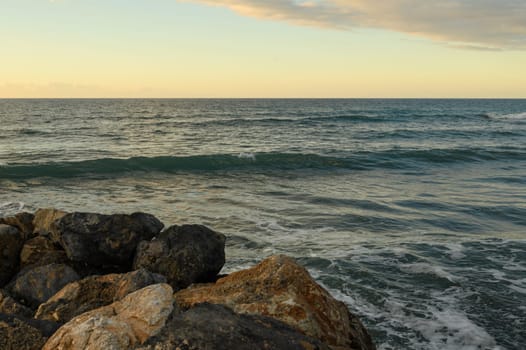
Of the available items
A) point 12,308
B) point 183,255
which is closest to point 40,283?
point 12,308

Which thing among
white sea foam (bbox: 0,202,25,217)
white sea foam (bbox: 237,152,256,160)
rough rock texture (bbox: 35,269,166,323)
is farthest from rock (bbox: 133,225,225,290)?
white sea foam (bbox: 237,152,256,160)

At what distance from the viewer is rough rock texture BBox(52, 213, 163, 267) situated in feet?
26.4

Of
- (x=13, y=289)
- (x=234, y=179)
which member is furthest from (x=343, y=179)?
(x=13, y=289)

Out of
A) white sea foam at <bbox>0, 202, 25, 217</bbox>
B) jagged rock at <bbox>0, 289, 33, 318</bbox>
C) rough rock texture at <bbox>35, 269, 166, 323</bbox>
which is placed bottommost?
white sea foam at <bbox>0, 202, 25, 217</bbox>

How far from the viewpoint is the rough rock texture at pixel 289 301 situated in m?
4.75

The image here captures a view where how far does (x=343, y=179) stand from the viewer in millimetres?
22578

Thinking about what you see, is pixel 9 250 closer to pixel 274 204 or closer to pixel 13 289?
pixel 13 289

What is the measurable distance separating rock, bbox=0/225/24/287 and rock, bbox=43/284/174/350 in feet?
16.5

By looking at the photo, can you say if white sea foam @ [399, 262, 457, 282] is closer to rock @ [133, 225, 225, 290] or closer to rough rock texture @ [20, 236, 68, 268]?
rock @ [133, 225, 225, 290]

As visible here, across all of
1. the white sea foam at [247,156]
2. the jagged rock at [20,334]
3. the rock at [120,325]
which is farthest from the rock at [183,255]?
the white sea foam at [247,156]

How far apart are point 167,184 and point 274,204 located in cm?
692

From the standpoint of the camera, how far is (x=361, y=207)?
51.3 ft

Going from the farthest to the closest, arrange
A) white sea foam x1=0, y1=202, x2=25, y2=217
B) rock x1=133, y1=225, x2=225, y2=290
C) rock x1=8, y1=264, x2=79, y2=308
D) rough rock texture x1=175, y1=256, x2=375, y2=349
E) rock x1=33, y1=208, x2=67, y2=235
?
white sea foam x1=0, y1=202, x2=25, y2=217
rock x1=33, y1=208, x2=67, y2=235
rock x1=133, y1=225, x2=225, y2=290
rock x1=8, y1=264, x2=79, y2=308
rough rock texture x1=175, y1=256, x2=375, y2=349

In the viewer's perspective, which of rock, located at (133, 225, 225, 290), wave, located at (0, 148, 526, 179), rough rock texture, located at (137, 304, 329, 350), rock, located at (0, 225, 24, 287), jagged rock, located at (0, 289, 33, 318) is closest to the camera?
rough rock texture, located at (137, 304, 329, 350)
